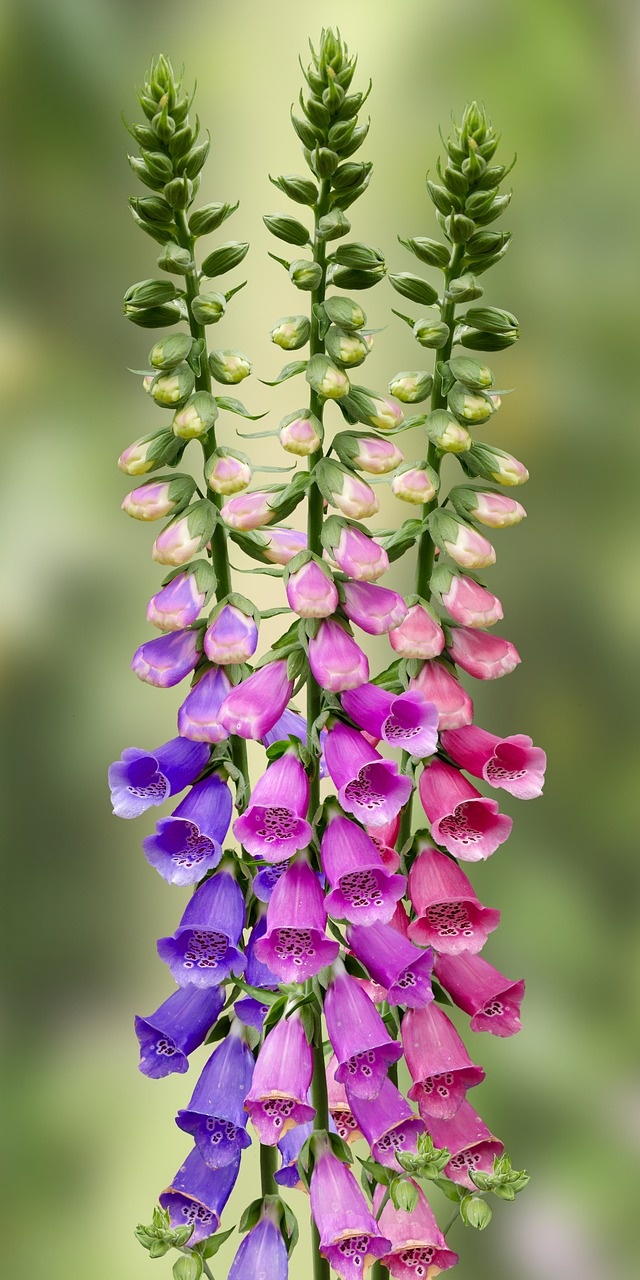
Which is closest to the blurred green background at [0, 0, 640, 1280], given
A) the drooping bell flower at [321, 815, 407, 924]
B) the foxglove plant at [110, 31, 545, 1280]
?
the foxglove plant at [110, 31, 545, 1280]

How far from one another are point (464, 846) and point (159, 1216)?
29 cm

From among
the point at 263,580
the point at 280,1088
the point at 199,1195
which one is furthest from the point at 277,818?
the point at 263,580

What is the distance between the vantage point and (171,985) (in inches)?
56.6

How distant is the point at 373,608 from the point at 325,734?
0.30 feet

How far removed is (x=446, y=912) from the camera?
2.85 feet

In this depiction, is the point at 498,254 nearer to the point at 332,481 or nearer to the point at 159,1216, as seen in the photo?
the point at 332,481

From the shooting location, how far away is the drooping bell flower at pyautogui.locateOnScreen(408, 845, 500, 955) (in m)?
0.85

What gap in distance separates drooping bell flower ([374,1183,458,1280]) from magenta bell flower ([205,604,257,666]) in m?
0.39

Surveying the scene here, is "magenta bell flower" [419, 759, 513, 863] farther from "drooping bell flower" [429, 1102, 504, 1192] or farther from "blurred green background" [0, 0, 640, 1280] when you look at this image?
"blurred green background" [0, 0, 640, 1280]

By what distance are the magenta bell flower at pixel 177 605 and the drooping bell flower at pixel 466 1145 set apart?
389 millimetres

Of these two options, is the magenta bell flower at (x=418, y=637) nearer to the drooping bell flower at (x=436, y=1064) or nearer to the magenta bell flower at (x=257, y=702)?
the magenta bell flower at (x=257, y=702)

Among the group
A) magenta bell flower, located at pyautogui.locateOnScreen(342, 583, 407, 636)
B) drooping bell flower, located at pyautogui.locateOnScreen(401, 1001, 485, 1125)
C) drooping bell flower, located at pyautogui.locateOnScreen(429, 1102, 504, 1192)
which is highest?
magenta bell flower, located at pyautogui.locateOnScreen(342, 583, 407, 636)

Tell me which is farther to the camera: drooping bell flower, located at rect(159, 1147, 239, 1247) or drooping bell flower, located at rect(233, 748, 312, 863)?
drooping bell flower, located at rect(159, 1147, 239, 1247)

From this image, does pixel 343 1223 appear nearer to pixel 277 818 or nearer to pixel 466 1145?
pixel 466 1145
